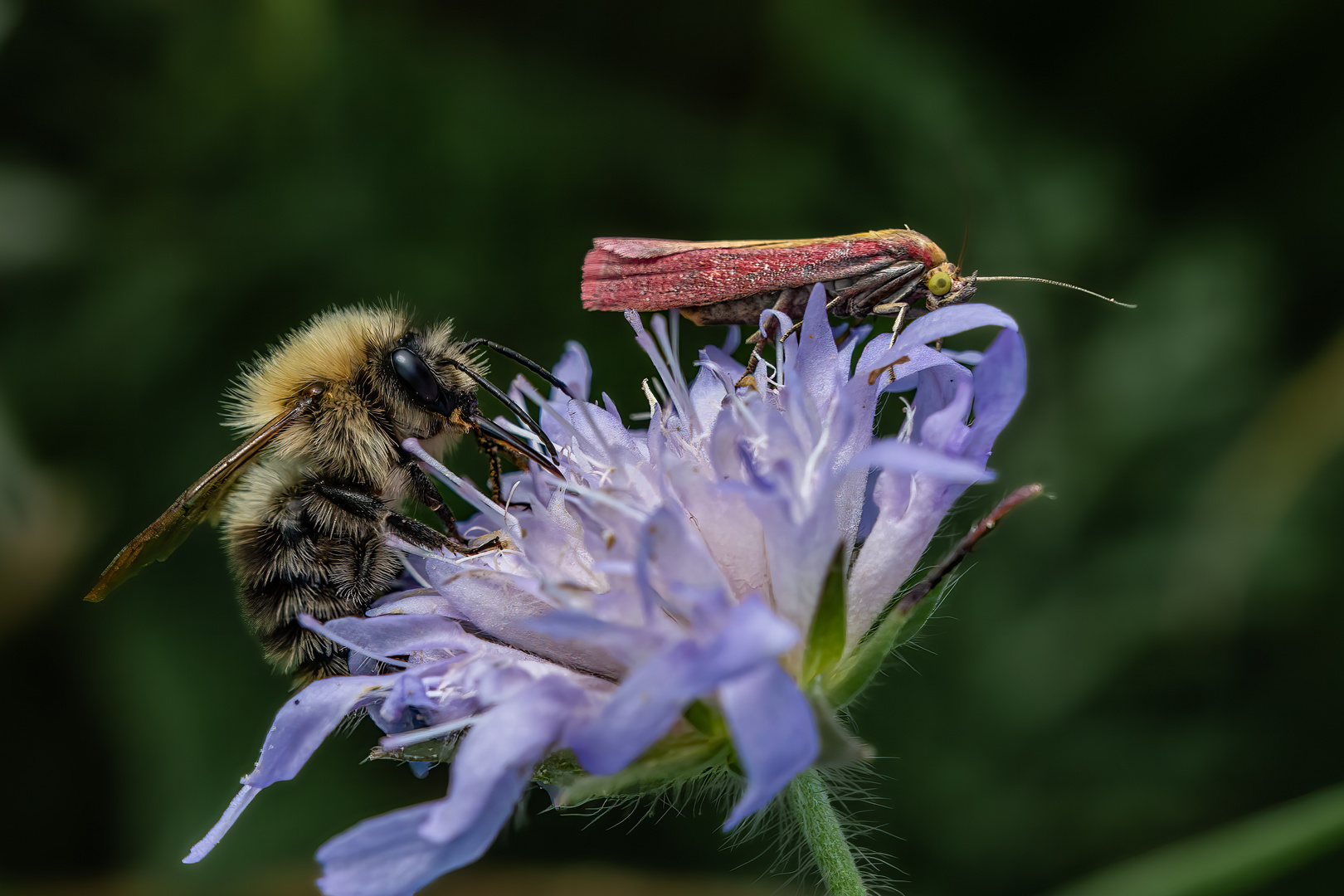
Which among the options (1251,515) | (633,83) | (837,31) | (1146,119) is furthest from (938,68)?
(1251,515)

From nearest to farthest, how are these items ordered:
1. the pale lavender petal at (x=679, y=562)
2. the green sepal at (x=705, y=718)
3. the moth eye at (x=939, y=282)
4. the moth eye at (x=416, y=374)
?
the pale lavender petal at (x=679, y=562) → the green sepal at (x=705, y=718) → the moth eye at (x=416, y=374) → the moth eye at (x=939, y=282)

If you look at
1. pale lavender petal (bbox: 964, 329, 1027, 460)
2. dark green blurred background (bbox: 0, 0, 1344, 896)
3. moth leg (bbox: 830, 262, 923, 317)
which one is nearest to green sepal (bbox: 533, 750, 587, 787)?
pale lavender petal (bbox: 964, 329, 1027, 460)

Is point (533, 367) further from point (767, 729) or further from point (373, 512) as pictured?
point (767, 729)

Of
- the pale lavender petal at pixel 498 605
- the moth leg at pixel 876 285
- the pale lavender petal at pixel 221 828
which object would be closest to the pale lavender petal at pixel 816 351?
the moth leg at pixel 876 285

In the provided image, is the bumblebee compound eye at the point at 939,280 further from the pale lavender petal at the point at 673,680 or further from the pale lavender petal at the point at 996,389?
the pale lavender petal at the point at 673,680

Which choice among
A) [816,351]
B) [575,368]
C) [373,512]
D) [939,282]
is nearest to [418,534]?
[373,512]

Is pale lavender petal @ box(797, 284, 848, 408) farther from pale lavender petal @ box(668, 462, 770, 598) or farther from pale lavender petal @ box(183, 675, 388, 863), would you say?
pale lavender petal @ box(183, 675, 388, 863)
